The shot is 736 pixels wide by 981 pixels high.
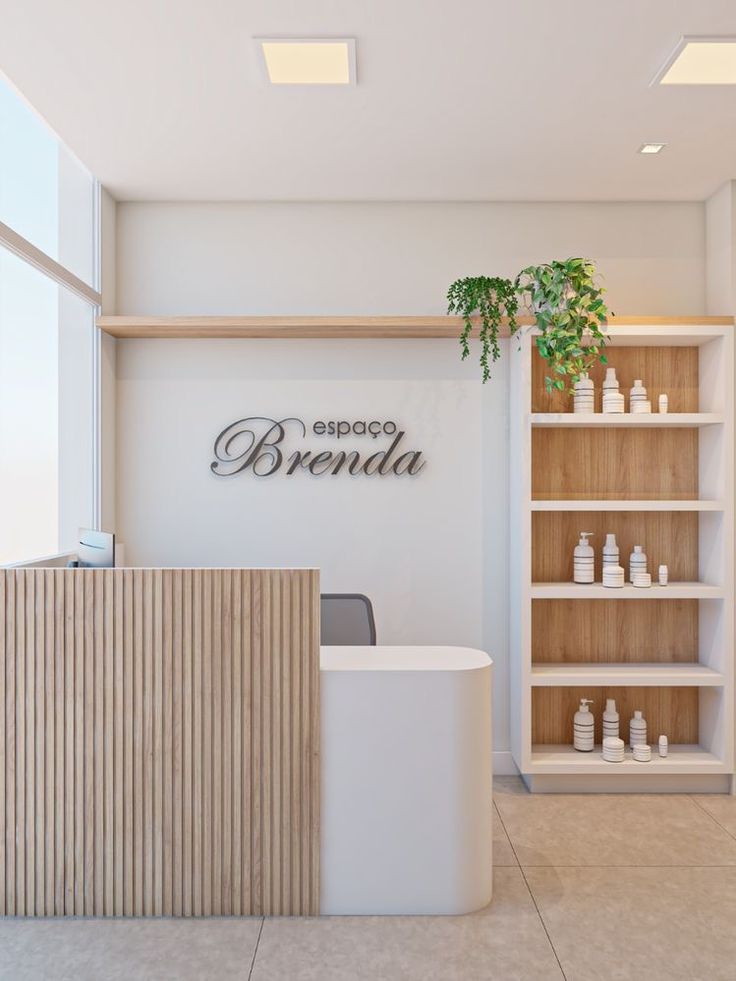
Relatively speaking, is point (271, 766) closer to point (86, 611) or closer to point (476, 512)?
point (86, 611)

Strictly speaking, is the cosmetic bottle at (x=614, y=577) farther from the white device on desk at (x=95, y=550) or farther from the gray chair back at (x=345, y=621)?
the white device on desk at (x=95, y=550)

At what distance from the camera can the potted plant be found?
3.61 metres

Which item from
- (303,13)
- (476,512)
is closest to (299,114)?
(303,13)

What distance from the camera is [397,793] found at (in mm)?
2566

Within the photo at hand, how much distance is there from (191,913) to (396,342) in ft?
8.91

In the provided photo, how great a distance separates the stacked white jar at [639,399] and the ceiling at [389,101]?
996 mm

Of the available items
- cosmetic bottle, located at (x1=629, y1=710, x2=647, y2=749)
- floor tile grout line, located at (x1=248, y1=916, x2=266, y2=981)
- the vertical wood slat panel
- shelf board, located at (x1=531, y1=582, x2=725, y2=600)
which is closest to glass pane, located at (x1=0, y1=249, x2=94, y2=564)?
the vertical wood slat panel

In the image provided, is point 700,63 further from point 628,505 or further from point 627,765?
point 627,765

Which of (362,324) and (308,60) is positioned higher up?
(308,60)

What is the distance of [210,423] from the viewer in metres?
4.12

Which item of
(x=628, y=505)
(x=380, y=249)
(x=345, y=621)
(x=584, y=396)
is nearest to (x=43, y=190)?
(x=380, y=249)

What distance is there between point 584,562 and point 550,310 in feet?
4.02

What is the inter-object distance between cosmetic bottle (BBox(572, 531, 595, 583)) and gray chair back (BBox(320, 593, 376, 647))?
3.63 ft

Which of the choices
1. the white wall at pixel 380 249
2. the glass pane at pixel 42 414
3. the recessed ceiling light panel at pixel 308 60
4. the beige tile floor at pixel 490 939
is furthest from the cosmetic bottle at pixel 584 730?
the recessed ceiling light panel at pixel 308 60
